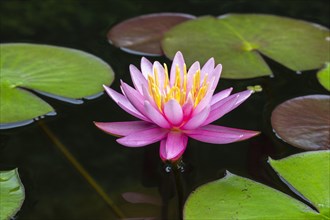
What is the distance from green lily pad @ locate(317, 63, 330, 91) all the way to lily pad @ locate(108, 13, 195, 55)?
633 millimetres

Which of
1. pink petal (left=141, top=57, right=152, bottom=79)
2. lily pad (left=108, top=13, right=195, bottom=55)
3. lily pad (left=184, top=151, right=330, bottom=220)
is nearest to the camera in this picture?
lily pad (left=184, top=151, right=330, bottom=220)

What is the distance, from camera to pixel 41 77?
208 cm

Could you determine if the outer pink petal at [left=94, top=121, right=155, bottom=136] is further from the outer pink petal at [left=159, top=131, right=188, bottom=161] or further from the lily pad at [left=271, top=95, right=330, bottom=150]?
the lily pad at [left=271, top=95, right=330, bottom=150]

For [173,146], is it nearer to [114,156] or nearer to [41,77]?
[114,156]

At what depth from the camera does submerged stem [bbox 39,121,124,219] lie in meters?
1.64

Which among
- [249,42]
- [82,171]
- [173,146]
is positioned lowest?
[82,171]

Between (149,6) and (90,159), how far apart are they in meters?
1.12

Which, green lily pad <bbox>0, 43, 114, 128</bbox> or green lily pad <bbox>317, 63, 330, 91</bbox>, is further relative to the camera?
green lily pad <bbox>317, 63, 330, 91</bbox>

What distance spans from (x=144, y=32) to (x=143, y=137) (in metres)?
1.07

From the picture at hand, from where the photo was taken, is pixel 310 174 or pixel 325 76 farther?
pixel 325 76

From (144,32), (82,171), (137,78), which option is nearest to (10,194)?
(82,171)

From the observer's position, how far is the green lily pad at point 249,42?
7.24ft

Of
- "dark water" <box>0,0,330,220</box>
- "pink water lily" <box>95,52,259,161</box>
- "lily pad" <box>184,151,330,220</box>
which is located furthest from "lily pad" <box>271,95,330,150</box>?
"pink water lily" <box>95,52,259,161</box>

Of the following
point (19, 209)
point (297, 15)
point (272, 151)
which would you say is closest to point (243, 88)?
point (272, 151)
